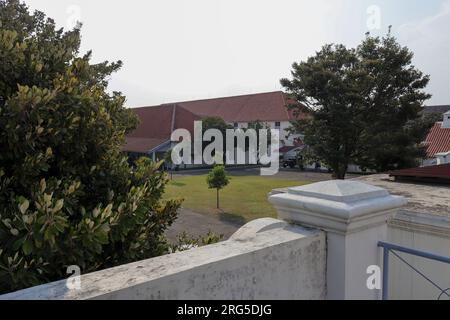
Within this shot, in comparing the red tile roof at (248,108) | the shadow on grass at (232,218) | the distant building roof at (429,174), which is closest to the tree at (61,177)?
the distant building roof at (429,174)

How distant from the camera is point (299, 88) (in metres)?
20.5

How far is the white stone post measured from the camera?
193cm

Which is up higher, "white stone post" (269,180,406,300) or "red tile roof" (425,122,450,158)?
"red tile roof" (425,122,450,158)

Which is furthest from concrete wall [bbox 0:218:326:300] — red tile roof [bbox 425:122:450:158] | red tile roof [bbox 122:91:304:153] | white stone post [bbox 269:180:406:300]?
red tile roof [bbox 425:122:450:158]

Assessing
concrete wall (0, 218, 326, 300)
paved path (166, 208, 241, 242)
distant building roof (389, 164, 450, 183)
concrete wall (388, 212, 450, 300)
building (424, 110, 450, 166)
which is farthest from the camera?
building (424, 110, 450, 166)

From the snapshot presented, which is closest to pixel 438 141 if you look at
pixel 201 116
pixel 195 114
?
pixel 195 114

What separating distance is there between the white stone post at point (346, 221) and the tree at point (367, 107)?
17.5 m

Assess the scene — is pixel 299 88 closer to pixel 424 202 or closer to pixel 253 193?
pixel 253 193

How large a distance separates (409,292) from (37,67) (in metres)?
4.77

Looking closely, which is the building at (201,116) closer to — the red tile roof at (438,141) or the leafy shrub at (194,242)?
the red tile roof at (438,141)

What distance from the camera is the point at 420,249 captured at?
4309mm

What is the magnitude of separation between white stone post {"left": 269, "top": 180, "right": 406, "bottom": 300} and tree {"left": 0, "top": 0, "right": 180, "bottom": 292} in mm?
1163

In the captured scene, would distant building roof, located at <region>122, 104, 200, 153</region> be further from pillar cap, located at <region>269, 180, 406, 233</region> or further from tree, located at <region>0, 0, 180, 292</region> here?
pillar cap, located at <region>269, 180, 406, 233</region>

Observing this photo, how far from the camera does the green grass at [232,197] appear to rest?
1702 centimetres
